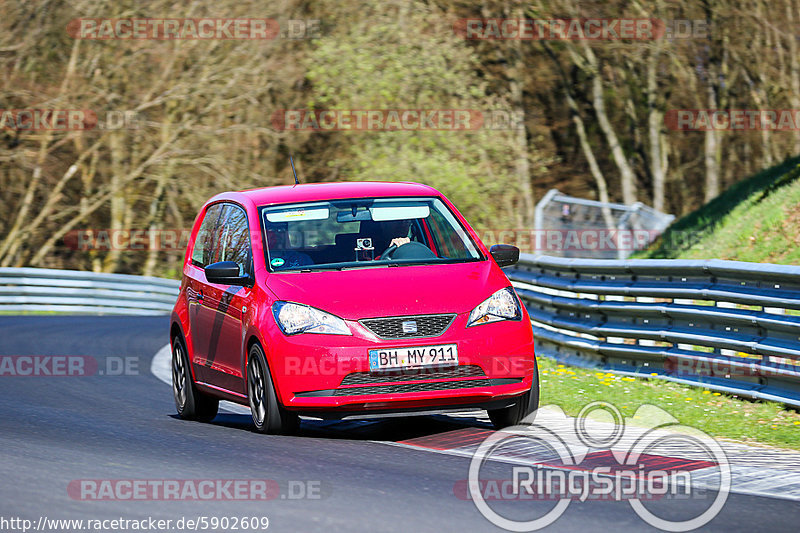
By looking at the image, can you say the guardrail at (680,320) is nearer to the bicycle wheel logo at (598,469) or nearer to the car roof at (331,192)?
the bicycle wheel logo at (598,469)

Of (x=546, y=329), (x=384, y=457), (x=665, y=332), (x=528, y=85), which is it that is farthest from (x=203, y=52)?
(x=384, y=457)

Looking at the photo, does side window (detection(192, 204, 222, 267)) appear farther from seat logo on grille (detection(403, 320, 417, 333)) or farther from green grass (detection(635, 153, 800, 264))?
green grass (detection(635, 153, 800, 264))

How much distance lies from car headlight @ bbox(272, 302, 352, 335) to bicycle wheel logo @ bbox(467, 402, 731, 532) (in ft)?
3.98

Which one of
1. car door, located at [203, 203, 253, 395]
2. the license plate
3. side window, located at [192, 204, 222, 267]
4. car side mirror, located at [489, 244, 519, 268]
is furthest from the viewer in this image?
side window, located at [192, 204, 222, 267]

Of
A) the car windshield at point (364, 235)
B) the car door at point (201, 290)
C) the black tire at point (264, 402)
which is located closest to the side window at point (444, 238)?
the car windshield at point (364, 235)

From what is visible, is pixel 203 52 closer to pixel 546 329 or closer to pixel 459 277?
pixel 546 329

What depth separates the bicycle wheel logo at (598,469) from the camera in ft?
22.0

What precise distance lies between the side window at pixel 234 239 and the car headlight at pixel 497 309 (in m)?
1.80

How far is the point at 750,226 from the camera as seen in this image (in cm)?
1789

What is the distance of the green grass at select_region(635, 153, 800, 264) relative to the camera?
54.9 ft

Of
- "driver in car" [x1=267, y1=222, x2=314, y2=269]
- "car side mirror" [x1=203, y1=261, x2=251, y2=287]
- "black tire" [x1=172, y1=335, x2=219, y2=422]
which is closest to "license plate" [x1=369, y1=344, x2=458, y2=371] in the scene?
"driver in car" [x1=267, y1=222, x2=314, y2=269]

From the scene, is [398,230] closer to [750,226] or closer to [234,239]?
[234,239]

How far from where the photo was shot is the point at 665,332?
11852mm

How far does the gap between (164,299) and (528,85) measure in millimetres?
16669
